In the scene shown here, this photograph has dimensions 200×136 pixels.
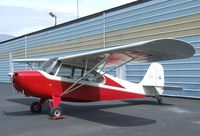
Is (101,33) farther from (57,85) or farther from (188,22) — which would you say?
(57,85)

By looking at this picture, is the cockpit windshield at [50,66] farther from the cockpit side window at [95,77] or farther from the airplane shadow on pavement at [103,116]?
the airplane shadow on pavement at [103,116]

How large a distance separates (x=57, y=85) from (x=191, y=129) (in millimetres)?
4307

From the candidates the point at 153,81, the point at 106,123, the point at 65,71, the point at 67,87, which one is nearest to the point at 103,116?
the point at 106,123

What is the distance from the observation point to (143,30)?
17.6m

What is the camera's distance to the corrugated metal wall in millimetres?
14938

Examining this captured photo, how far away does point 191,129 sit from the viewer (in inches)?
292

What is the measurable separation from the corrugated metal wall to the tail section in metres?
2.60

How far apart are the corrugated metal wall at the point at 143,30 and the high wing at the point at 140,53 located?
5837mm

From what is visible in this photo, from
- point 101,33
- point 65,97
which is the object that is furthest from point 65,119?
point 101,33

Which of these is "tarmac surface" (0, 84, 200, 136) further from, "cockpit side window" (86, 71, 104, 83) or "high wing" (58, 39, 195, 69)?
"high wing" (58, 39, 195, 69)

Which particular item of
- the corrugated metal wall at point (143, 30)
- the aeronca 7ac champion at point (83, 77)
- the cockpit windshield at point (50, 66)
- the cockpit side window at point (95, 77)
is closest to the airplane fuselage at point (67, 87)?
the aeronca 7ac champion at point (83, 77)

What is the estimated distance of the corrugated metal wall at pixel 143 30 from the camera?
14.9 m


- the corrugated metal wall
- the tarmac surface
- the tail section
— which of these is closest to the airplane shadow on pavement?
the tarmac surface

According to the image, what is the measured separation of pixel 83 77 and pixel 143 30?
847 cm
